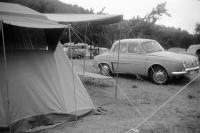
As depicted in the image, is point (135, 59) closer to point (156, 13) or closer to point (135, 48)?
point (135, 48)

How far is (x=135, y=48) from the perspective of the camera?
10133 mm

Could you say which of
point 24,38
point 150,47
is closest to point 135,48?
point 150,47

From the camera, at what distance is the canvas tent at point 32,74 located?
456cm

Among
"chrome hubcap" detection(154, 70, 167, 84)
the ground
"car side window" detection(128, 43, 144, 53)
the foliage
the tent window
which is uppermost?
the foliage

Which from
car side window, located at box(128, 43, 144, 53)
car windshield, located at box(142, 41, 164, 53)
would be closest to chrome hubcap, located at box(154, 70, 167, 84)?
car windshield, located at box(142, 41, 164, 53)

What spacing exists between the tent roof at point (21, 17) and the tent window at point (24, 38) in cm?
29

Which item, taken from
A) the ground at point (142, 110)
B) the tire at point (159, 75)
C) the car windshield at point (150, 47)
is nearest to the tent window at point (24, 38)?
the ground at point (142, 110)

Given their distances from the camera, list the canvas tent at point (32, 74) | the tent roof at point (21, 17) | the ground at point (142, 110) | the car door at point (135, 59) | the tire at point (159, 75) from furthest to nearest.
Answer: the car door at point (135, 59)
the tire at point (159, 75)
the ground at point (142, 110)
the canvas tent at point (32, 74)
the tent roof at point (21, 17)

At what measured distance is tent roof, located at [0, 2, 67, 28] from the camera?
173 inches

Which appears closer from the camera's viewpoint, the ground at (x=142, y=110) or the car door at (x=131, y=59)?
the ground at (x=142, y=110)

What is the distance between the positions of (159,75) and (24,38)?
5.71 metres

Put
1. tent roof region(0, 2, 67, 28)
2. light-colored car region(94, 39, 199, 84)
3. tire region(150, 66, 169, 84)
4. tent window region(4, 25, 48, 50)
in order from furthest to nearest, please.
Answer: tire region(150, 66, 169, 84) → light-colored car region(94, 39, 199, 84) → tent window region(4, 25, 48, 50) → tent roof region(0, 2, 67, 28)

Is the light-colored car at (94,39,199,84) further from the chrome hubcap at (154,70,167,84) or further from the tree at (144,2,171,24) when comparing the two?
the tree at (144,2,171,24)

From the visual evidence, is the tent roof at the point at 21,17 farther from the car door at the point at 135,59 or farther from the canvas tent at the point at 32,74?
the car door at the point at 135,59
